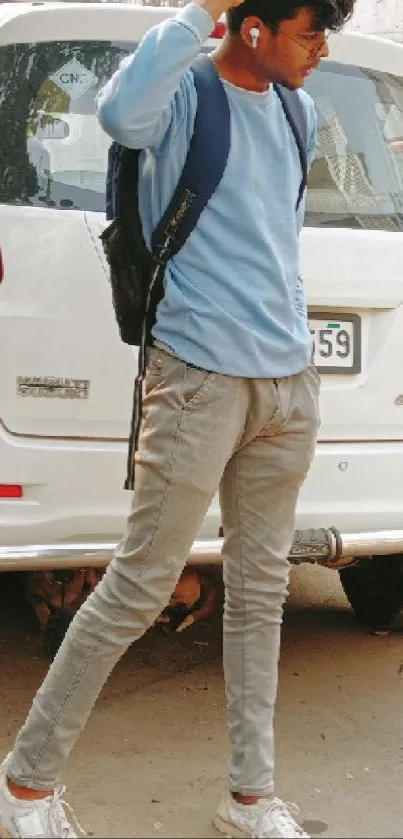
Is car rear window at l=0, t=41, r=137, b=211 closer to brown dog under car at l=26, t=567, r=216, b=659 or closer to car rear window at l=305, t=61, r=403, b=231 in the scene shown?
car rear window at l=305, t=61, r=403, b=231

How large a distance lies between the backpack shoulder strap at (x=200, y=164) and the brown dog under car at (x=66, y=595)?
1551 millimetres

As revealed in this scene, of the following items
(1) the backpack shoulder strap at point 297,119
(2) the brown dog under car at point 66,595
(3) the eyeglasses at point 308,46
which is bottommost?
(2) the brown dog under car at point 66,595

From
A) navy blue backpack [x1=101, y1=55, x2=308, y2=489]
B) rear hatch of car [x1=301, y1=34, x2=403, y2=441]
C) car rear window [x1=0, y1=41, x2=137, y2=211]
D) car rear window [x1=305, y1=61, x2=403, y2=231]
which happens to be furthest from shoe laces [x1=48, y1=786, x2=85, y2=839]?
car rear window [x1=305, y1=61, x2=403, y2=231]

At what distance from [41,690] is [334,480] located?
1297 mm

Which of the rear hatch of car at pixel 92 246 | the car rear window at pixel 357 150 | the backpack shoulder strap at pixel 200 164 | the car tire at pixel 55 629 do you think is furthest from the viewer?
the car tire at pixel 55 629

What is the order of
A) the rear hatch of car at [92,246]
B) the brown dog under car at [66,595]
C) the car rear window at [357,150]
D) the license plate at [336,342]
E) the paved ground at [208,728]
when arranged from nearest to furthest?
the paved ground at [208,728] < the rear hatch of car at [92,246] < the license plate at [336,342] < the car rear window at [357,150] < the brown dog under car at [66,595]

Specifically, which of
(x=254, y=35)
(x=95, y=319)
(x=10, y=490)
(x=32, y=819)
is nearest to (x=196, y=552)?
→ (x=10, y=490)

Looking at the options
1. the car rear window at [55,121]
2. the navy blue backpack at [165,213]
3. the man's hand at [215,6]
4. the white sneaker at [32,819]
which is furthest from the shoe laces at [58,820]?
the man's hand at [215,6]

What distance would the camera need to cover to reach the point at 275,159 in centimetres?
263

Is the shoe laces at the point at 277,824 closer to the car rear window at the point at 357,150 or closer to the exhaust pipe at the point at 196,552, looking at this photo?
the exhaust pipe at the point at 196,552

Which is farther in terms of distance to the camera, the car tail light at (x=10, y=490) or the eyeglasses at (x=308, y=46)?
the car tail light at (x=10, y=490)

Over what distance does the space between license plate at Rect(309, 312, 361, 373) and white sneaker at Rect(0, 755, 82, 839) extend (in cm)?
153

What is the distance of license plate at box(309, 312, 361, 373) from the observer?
11.9 ft

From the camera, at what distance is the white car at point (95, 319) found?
3383 mm
